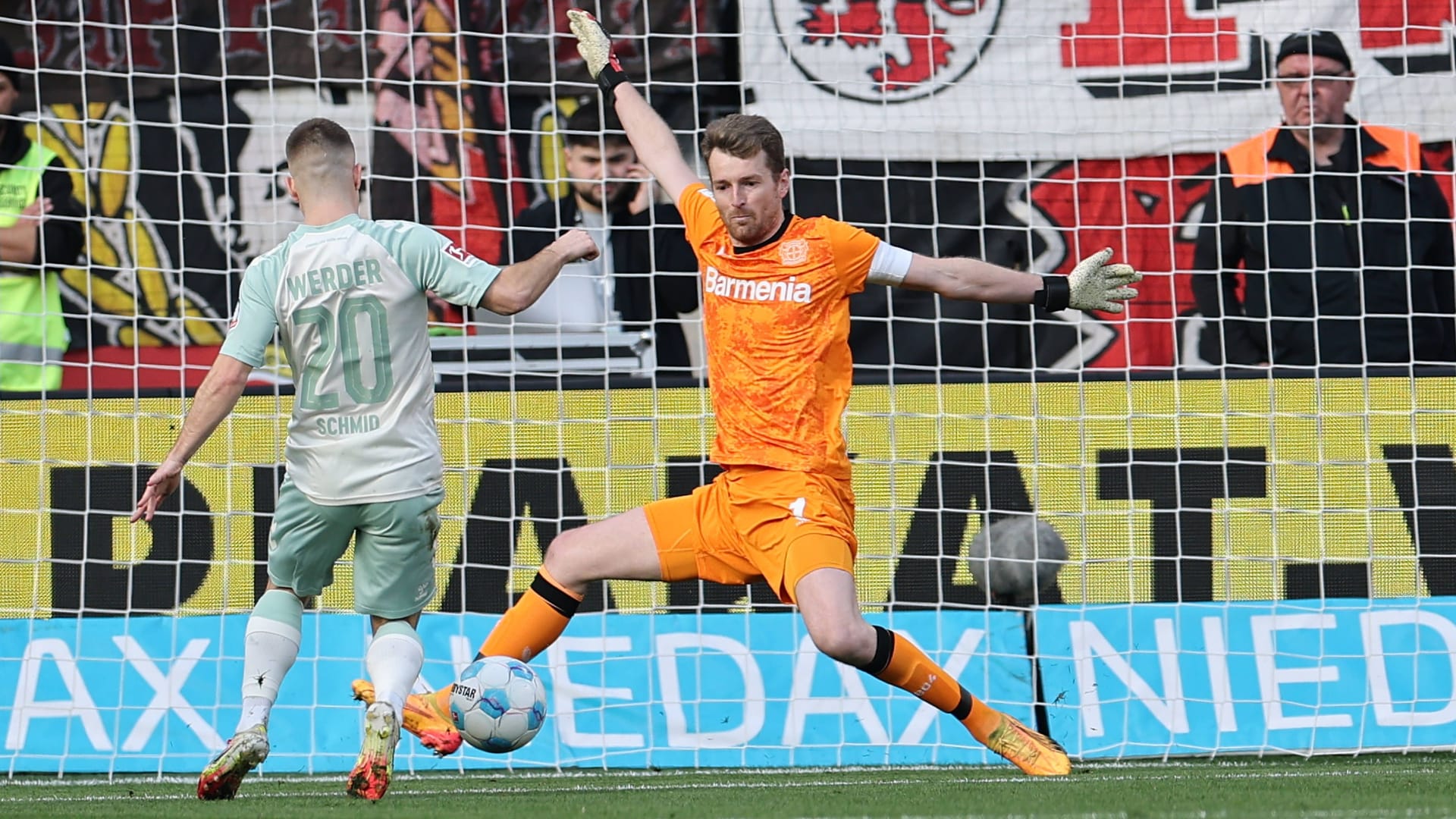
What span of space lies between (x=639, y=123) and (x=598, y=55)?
0.96 feet

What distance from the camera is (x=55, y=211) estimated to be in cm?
729

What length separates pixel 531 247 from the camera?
7738mm

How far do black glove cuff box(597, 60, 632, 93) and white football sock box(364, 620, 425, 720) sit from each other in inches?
67.7

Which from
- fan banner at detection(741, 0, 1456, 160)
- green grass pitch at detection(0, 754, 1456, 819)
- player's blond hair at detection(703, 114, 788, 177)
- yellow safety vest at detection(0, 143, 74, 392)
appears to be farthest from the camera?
fan banner at detection(741, 0, 1456, 160)

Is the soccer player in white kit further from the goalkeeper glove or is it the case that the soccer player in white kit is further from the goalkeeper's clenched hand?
the goalkeeper's clenched hand

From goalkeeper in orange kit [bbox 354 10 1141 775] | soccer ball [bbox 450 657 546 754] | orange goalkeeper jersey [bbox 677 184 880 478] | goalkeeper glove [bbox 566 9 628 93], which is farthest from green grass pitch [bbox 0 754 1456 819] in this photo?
goalkeeper glove [bbox 566 9 628 93]

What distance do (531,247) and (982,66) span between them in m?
2.17

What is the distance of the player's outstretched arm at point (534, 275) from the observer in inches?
179

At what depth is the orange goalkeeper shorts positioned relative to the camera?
16.3ft

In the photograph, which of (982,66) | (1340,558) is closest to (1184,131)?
(982,66)

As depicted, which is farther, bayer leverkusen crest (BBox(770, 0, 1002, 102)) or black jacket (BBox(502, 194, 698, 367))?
bayer leverkusen crest (BBox(770, 0, 1002, 102))

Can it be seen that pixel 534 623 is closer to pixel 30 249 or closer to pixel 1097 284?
pixel 1097 284

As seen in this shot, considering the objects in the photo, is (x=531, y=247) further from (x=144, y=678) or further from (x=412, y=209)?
(x=144, y=678)

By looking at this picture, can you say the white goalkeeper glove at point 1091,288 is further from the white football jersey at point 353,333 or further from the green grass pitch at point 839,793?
the white football jersey at point 353,333
